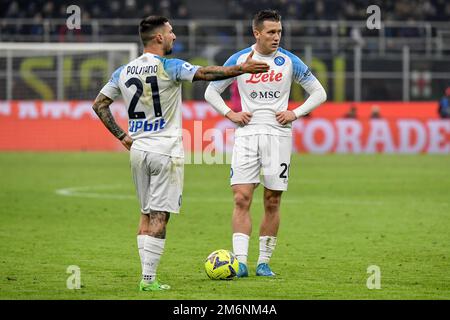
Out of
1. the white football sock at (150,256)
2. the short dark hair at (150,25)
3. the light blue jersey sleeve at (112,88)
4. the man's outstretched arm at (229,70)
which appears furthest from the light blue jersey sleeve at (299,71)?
the white football sock at (150,256)

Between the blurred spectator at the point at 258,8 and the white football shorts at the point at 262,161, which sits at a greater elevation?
the blurred spectator at the point at 258,8

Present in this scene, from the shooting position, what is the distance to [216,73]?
333 inches

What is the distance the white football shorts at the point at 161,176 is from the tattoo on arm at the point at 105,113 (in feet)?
1.04

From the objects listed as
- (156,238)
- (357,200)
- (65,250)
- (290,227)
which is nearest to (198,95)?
→ (357,200)

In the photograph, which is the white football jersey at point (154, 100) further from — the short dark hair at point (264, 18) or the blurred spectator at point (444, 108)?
the blurred spectator at point (444, 108)

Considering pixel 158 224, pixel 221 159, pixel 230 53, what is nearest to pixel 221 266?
pixel 158 224

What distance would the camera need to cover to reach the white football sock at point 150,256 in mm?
8719

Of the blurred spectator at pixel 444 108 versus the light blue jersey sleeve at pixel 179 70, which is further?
the blurred spectator at pixel 444 108

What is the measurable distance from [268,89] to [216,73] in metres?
1.62

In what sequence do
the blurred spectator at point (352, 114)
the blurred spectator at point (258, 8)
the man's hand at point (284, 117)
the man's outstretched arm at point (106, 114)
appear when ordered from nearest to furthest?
the man's outstretched arm at point (106, 114) < the man's hand at point (284, 117) < the blurred spectator at point (352, 114) < the blurred spectator at point (258, 8)

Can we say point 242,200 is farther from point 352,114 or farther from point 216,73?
point 352,114

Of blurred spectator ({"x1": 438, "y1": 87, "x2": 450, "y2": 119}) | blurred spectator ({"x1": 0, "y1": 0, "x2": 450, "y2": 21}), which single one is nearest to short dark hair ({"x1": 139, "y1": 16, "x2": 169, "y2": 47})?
blurred spectator ({"x1": 438, "y1": 87, "x2": 450, "y2": 119})

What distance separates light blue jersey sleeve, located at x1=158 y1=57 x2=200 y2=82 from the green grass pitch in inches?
70.5
